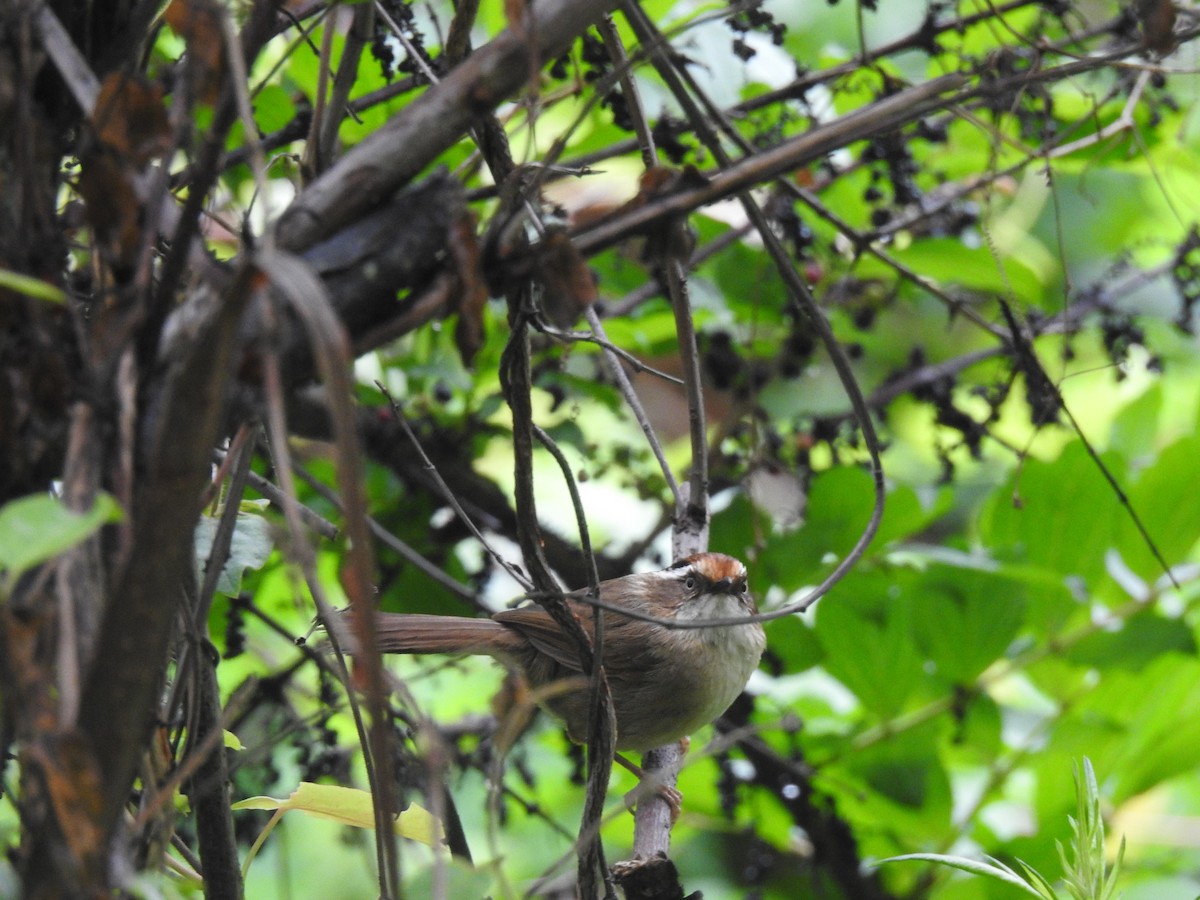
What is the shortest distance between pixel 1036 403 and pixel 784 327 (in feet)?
2.67

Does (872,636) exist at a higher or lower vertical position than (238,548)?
lower

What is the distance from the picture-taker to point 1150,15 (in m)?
1.39

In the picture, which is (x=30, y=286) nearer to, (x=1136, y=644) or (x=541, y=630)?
(x=541, y=630)

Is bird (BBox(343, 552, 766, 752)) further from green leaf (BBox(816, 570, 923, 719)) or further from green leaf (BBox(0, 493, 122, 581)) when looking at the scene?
green leaf (BBox(0, 493, 122, 581))

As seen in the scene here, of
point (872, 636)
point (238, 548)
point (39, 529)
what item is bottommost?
point (872, 636)

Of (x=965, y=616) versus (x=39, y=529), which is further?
(x=965, y=616)

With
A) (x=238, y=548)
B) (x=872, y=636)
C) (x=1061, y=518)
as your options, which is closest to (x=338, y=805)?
(x=238, y=548)

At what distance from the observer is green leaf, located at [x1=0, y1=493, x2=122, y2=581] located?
0.85 metres

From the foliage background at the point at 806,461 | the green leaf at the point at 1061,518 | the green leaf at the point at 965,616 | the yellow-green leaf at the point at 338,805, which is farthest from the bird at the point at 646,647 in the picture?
the yellow-green leaf at the point at 338,805

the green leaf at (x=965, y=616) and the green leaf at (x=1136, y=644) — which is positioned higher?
the green leaf at (x=965, y=616)

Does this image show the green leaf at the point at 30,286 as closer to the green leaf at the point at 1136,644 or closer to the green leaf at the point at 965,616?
the green leaf at the point at 965,616

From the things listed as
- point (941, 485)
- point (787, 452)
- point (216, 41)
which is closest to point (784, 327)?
point (787, 452)

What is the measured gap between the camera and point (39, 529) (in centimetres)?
88

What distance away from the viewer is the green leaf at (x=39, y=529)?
850mm
